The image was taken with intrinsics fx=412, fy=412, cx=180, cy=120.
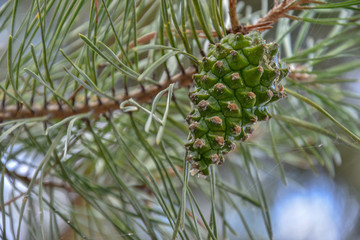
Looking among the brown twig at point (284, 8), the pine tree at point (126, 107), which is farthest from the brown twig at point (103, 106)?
the brown twig at point (284, 8)

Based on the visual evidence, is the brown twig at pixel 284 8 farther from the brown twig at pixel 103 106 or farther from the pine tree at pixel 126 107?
the brown twig at pixel 103 106

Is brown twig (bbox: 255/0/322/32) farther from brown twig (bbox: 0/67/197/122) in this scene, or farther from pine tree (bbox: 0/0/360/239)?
brown twig (bbox: 0/67/197/122)

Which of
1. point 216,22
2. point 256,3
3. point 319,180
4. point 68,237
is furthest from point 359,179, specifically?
point 216,22

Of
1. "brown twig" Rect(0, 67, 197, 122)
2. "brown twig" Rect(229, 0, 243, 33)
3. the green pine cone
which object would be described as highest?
"brown twig" Rect(229, 0, 243, 33)

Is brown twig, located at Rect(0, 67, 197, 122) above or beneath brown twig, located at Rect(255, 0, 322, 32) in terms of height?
beneath

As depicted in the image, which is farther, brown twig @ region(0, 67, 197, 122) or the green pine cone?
brown twig @ region(0, 67, 197, 122)

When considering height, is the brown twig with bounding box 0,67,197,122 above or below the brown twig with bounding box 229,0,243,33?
below

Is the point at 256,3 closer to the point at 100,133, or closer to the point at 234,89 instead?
the point at 100,133

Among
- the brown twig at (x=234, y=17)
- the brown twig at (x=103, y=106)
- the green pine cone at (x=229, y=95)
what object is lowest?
the green pine cone at (x=229, y=95)

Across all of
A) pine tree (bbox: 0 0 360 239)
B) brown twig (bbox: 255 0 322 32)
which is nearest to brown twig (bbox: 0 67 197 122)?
pine tree (bbox: 0 0 360 239)

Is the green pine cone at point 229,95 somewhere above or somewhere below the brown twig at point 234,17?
below
